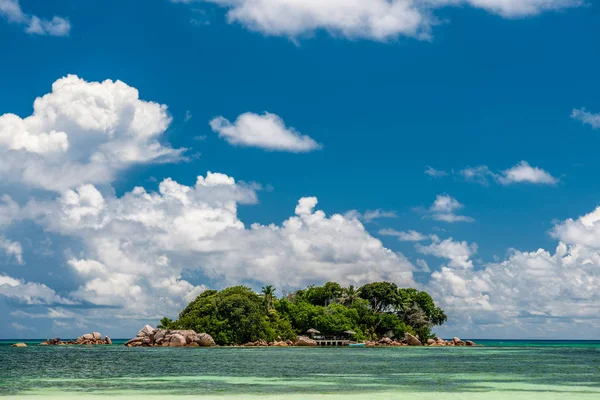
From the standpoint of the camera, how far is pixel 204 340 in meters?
93.1

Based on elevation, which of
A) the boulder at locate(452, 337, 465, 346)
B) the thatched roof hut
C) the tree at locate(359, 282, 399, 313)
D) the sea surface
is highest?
the tree at locate(359, 282, 399, 313)

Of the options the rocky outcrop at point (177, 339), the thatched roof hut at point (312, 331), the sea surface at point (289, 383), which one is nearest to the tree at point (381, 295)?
the thatched roof hut at point (312, 331)

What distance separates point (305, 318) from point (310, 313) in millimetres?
1316

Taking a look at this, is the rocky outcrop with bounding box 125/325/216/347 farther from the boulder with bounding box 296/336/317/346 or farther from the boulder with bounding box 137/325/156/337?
the boulder with bounding box 296/336/317/346

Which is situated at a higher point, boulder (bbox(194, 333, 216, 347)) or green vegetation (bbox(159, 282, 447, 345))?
green vegetation (bbox(159, 282, 447, 345))

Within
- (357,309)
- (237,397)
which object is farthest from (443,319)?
(237,397)

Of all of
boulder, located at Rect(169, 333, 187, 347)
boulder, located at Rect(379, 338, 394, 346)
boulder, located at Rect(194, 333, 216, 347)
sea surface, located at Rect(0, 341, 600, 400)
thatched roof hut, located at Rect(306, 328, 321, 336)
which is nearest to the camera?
sea surface, located at Rect(0, 341, 600, 400)

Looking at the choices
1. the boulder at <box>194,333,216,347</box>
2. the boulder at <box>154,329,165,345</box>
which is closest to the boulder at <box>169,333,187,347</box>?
the boulder at <box>194,333,216,347</box>

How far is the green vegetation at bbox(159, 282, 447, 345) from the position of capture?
9644cm

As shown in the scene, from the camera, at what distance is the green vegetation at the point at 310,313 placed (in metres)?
96.4

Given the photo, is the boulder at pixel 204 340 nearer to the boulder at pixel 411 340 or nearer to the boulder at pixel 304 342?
the boulder at pixel 304 342

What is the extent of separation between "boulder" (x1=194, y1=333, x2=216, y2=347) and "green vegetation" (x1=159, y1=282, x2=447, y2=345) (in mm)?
2323

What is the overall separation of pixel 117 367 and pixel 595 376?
3515 cm

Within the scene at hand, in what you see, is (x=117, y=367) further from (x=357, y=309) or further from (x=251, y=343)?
(x=357, y=309)
